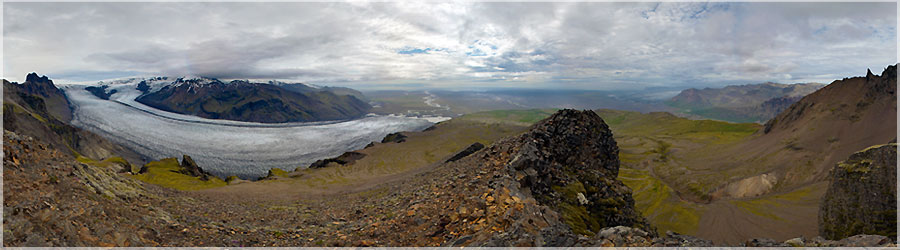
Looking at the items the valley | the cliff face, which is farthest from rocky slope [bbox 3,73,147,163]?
the cliff face

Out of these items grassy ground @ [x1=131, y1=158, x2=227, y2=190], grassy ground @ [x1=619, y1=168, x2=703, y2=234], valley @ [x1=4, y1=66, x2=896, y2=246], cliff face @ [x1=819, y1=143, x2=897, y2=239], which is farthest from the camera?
grassy ground @ [x1=619, y1=168, x2=703, y2=234]

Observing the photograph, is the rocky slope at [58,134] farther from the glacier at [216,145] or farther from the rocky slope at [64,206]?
the rocky slope at [64,206]

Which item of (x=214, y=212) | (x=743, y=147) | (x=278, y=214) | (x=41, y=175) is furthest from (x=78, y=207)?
(x=743, y=147)

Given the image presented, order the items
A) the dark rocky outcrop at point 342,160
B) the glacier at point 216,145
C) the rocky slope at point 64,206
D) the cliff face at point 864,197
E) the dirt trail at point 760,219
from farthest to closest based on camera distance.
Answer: the glacier at point 216,145
the dark rocky outcrop at point 342,160
the dirt trail at point 760,219
the cliff face at point 864,197
the rocky slope at point 64,206

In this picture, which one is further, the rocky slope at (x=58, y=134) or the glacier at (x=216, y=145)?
the glacier at (x=216, y=145)

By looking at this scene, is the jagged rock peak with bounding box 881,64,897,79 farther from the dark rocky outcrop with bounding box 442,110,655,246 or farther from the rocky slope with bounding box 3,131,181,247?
the rocky slope with bounding box 3,131,181,247

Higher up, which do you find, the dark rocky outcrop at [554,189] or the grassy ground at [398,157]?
the dark rocky outcrop at [554,189]

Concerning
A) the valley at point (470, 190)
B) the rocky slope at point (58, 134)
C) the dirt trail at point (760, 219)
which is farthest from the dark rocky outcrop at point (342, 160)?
the dirt trail at point (760, 219)

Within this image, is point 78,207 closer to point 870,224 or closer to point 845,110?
point 870,224

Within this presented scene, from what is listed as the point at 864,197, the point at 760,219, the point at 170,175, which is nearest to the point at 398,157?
the point at 170,175
